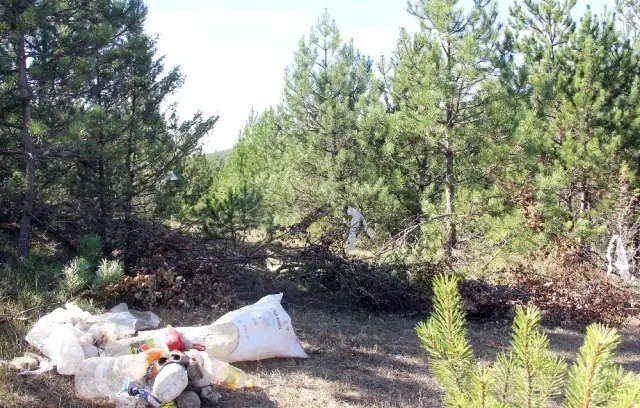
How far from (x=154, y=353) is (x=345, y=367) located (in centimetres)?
158

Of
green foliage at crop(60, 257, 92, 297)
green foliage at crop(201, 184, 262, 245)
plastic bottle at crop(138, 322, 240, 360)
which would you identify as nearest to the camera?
plastic bottle at crop(138, 322, 240, 360)

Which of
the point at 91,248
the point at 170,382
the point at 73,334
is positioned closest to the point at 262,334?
the point at 170,382

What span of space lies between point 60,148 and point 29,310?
7.22 ft

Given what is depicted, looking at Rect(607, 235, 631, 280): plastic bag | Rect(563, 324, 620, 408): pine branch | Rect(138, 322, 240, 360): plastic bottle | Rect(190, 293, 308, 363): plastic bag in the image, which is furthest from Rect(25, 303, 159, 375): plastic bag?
Rect(607, 235, 631, 280): plastic bag

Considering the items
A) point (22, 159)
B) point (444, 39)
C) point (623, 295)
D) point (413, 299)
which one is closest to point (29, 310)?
point (22, 159)

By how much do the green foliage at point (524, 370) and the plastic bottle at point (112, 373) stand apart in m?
2.18

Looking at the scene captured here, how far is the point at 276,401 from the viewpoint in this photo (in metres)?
3.64

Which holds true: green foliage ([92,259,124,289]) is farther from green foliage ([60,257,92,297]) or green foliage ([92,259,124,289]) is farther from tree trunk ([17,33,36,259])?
tree trunk ([17,33,36,259])

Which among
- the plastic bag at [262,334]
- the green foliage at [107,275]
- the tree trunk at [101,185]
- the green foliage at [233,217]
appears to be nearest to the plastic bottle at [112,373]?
the plastic bag at [262,334]

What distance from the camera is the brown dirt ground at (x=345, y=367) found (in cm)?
351

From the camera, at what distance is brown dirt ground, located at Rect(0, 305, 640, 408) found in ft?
11.5

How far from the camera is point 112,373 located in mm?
3414

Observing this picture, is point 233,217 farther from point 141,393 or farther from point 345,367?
point 141,393

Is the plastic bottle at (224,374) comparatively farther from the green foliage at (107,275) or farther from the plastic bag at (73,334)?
the green foliage at (107,275)
